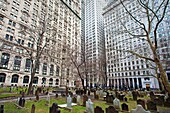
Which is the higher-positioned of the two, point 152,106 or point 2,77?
point 2,77

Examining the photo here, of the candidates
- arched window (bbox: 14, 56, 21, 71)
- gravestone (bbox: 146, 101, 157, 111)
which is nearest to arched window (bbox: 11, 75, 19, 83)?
arched window (bbox: 14, 56, 21, 71)

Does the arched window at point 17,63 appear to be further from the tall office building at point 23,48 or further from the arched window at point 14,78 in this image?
the arched window at point 14,78

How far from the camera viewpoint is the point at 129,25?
60344 mm

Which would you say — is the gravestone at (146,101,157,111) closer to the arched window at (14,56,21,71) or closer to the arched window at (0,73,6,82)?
the arched window at (0,73,6,82)

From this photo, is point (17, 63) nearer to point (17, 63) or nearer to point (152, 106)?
point (17, 63)

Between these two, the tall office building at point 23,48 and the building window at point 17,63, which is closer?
the tall office building at point 23,48

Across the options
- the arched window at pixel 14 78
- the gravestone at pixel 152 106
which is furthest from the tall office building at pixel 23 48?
the gravestone at pixel 152 106

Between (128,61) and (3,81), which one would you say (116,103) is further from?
(128,61)

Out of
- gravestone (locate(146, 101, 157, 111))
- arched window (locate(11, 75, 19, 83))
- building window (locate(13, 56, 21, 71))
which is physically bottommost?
gravestone (locate(146, 101, 157, 111))

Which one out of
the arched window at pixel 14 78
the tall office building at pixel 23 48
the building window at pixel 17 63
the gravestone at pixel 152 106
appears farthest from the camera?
the building window at pixel 17 63

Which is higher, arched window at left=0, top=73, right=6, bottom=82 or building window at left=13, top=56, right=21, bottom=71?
building window at left=13, top=56, right=21, bottom=71

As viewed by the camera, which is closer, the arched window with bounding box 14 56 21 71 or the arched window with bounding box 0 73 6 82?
the arched window with bounding box 0 73 6 82

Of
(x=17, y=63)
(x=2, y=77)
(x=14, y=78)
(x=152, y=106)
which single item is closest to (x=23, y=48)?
(x=17, y=63)

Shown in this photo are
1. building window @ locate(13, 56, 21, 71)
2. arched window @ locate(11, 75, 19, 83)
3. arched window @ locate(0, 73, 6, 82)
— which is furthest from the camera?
building window @ locate(13, 56, 21, 71)
